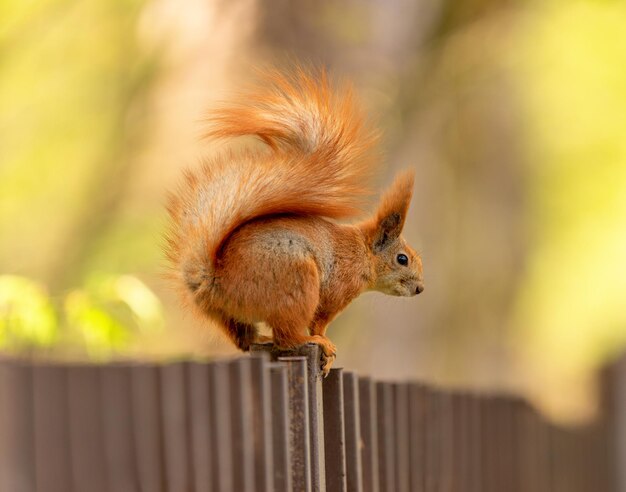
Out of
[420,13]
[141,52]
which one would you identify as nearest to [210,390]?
[420,13]

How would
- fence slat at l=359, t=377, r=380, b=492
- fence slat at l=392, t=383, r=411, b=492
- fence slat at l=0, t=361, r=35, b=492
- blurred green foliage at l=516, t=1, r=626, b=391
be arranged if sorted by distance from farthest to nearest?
blurred green foliage at l=516, t=1, r=626, b=391 → fence slat at l=392, t=383, r=411, b=492 → fence slat at l=359, t=377, r=380, b=492 → fence slat at l=0, t=361, r=35, b=492

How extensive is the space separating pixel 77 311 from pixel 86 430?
186 cm

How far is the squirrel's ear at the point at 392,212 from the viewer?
2156 millimetres

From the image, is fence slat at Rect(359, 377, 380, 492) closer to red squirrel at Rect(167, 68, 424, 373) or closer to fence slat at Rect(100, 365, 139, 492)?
red squirrel at Rect(167, 68, 424, 373)

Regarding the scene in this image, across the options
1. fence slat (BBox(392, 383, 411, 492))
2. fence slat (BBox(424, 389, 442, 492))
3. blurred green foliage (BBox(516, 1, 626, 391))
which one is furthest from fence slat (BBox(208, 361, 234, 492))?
blurred green foliage (BBox(516, 1, 626, 391))

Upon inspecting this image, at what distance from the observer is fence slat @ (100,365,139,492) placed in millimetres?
1075

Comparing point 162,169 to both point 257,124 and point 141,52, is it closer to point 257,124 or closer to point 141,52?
point 141,52

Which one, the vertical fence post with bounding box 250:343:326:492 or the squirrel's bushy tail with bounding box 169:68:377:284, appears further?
the squirrel's bushy tail with bounding box 169:68:377:284

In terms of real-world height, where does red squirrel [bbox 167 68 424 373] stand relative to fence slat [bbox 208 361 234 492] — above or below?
above

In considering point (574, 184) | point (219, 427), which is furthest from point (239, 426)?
point (574, 184)

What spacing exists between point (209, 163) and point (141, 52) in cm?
488

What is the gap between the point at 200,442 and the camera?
124cm

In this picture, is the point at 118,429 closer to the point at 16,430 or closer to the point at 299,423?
the point at 16,430

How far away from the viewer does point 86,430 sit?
1.06m
